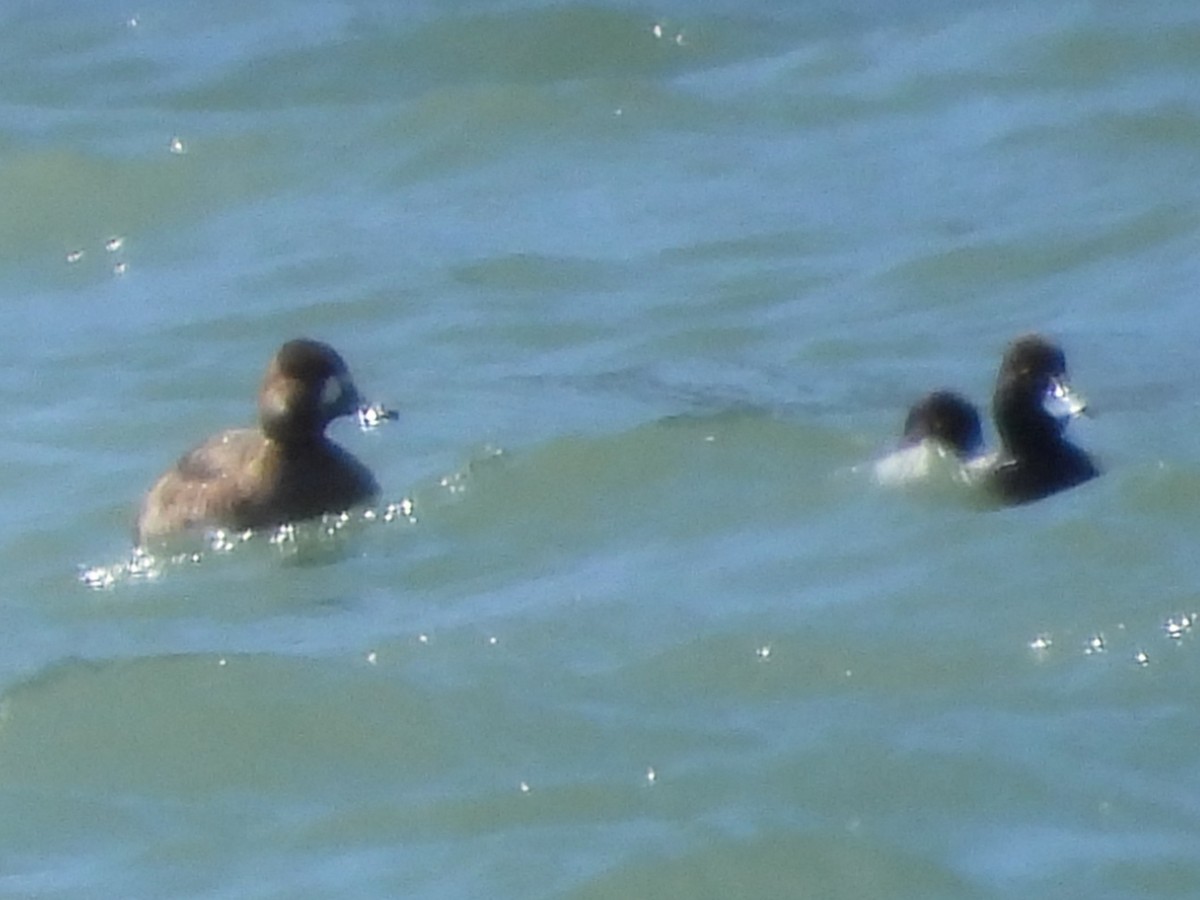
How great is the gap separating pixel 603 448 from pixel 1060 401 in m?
1.51

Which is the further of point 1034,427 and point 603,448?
point 603,448

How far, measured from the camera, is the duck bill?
13.0 m

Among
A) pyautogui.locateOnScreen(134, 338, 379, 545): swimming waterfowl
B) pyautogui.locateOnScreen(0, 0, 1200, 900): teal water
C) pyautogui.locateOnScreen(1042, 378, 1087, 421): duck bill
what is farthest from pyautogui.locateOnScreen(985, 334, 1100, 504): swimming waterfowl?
pyautogui.locateOnScreen(134, 338, 379, 545): swimming waterfowl

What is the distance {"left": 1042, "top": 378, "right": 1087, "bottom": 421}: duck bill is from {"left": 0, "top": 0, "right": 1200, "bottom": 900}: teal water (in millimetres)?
229

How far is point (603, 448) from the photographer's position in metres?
13.5

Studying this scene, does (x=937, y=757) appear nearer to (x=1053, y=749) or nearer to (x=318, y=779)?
(x=1053, y=749)

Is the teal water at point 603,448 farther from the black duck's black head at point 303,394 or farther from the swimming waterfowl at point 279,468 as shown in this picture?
the black duck's black head at point 303,394

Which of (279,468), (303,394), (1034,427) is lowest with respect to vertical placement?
(1034,427)

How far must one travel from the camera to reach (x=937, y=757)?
9.63 meters

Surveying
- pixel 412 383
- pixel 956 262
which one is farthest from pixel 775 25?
pixel 412 383

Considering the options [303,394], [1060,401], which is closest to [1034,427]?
[1060,401]

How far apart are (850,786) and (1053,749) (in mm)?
519

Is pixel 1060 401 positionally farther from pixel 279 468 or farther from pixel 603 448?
pixel 279 468

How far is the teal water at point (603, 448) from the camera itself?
31.0 feet
